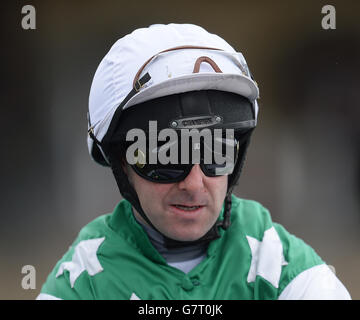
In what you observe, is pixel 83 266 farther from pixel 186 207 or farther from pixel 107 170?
pixel 107 170

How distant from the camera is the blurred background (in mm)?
4207

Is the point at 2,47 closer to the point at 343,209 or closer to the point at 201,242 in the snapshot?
the point at 201,242

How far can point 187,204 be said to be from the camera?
1.57 m

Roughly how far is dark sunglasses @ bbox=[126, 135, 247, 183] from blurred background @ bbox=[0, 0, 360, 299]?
273cm

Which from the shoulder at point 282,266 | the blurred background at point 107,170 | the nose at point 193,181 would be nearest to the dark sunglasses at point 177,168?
the nose at point 193,181

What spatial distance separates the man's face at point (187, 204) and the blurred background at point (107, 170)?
9.05ft

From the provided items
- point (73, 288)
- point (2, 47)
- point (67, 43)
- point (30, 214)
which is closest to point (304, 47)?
point (67, 43)

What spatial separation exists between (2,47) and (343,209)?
11.1 ft

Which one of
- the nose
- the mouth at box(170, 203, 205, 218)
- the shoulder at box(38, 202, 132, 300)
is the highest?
the nose

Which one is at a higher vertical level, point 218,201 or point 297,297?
point 218,201

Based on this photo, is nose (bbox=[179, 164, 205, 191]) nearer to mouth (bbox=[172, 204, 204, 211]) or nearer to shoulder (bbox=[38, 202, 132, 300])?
mouth (bbox=[172, 204, 204, 211])

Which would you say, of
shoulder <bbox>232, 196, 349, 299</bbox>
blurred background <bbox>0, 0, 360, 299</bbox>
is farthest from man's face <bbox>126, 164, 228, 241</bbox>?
blurred background <bbox>0, 0, 360, 299</bbox>
